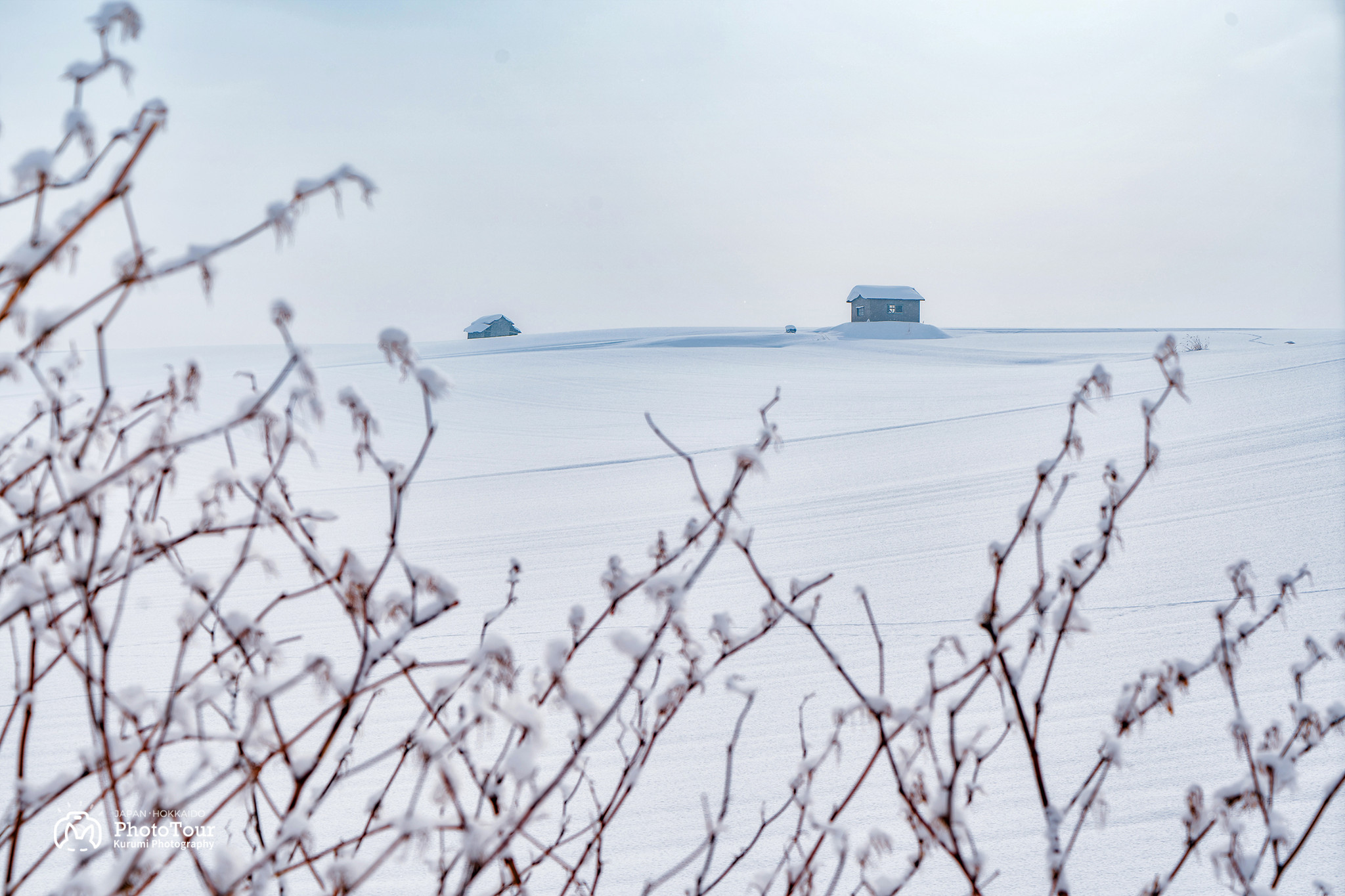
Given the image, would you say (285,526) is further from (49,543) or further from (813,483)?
(813,483)

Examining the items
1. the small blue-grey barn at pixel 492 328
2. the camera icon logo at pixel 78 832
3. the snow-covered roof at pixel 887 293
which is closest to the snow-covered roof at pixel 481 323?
the small blue-grey barn at pixel 492 328

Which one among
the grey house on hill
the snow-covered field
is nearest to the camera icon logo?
the snow-covered field

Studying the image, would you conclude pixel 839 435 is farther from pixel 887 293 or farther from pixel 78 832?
pixel 887 293

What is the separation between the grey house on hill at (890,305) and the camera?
36.4 m

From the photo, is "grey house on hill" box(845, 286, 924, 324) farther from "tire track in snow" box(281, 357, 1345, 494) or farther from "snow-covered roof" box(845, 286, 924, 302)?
"tire track in snow" box(281, 357, 1345, 494)

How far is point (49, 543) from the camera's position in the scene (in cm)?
93

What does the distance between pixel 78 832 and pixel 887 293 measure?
38439 mm

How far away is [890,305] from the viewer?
120 feet

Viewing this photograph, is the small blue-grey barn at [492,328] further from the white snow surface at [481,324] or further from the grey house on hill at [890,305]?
the grey house on hill at [890,305]

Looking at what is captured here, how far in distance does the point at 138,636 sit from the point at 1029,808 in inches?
182

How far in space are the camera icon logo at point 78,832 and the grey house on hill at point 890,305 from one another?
122 ft

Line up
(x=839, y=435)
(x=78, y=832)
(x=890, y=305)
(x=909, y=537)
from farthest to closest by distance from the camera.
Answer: (x=890, y=305) < (x=839, y=435) < (x=909, y=537) < (x=78, y=832)

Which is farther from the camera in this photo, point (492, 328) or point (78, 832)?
point (492, 328)

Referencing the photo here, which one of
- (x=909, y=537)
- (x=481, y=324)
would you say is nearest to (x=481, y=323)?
(x=481, y=324)
